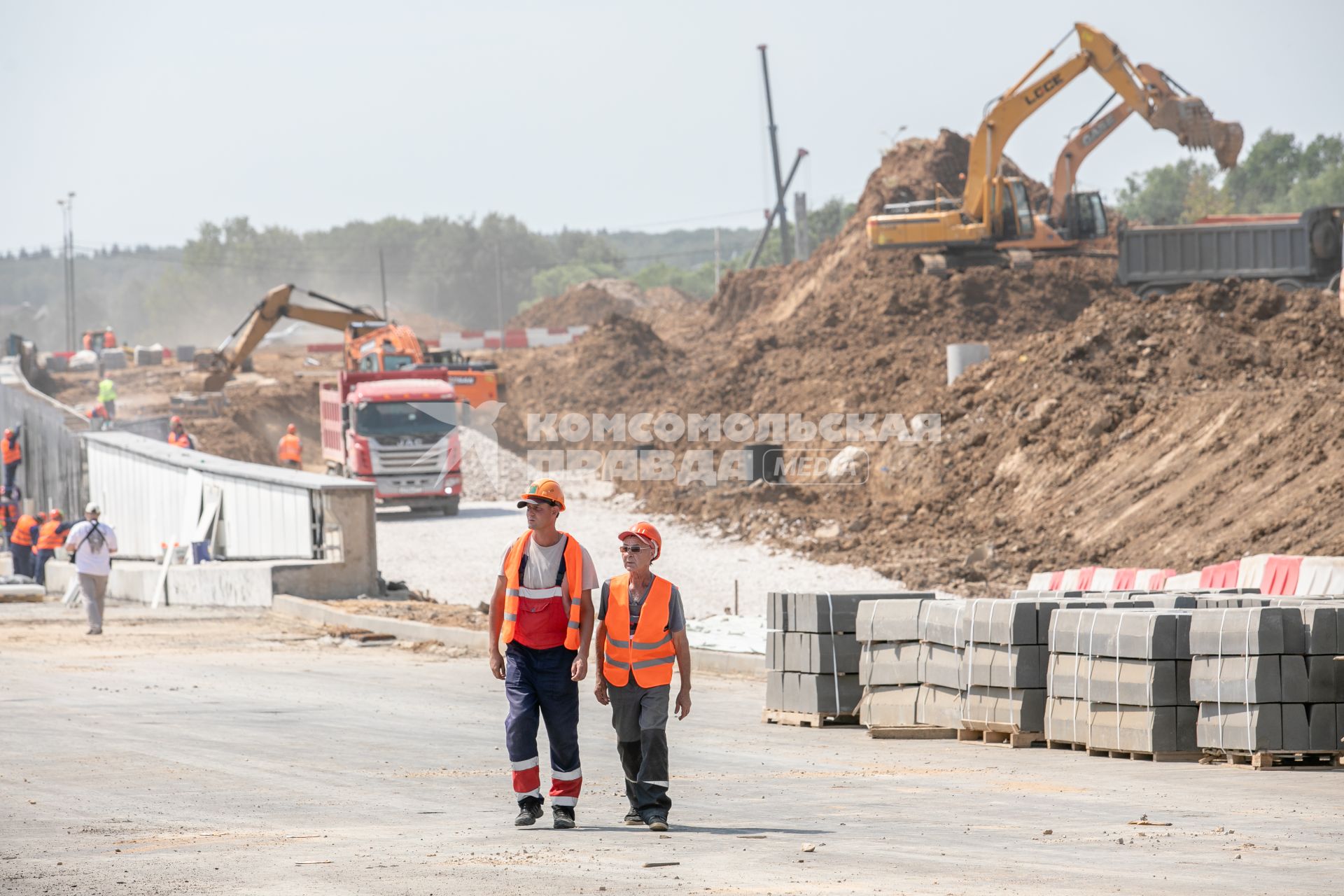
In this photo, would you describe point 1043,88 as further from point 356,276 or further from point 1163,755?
point 356,276

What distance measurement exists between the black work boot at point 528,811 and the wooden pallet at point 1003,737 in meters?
4.92

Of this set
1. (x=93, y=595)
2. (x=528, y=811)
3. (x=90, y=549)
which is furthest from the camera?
(x=93, y=595)

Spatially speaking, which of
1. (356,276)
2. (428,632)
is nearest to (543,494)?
(428,632)

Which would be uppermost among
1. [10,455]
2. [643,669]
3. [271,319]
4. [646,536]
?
[271,319]

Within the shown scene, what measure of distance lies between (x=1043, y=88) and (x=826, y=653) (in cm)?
3397

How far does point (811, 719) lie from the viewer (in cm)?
1329

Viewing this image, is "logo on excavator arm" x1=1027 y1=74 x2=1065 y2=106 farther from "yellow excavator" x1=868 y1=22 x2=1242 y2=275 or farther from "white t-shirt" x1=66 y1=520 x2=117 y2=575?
"white t-shirt" x1=66 y1=520 x2=117 y2=575

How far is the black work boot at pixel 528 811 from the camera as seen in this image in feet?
26.4

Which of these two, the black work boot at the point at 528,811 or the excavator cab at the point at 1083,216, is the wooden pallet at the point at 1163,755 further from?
the excavator cab at the point at 1083,216

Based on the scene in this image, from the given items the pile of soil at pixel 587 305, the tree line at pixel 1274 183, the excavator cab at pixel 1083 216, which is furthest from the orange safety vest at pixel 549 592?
the tree line at pixel 1274 183

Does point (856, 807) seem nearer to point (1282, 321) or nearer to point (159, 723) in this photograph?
point (159, 723)

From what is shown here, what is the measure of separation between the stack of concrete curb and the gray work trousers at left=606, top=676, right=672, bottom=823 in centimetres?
518

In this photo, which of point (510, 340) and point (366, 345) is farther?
point (510, 340)

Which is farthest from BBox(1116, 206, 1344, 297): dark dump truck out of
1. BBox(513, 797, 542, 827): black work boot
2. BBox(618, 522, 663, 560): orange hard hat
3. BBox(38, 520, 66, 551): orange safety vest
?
BBox(513, 797, 542, 827): black work boot
